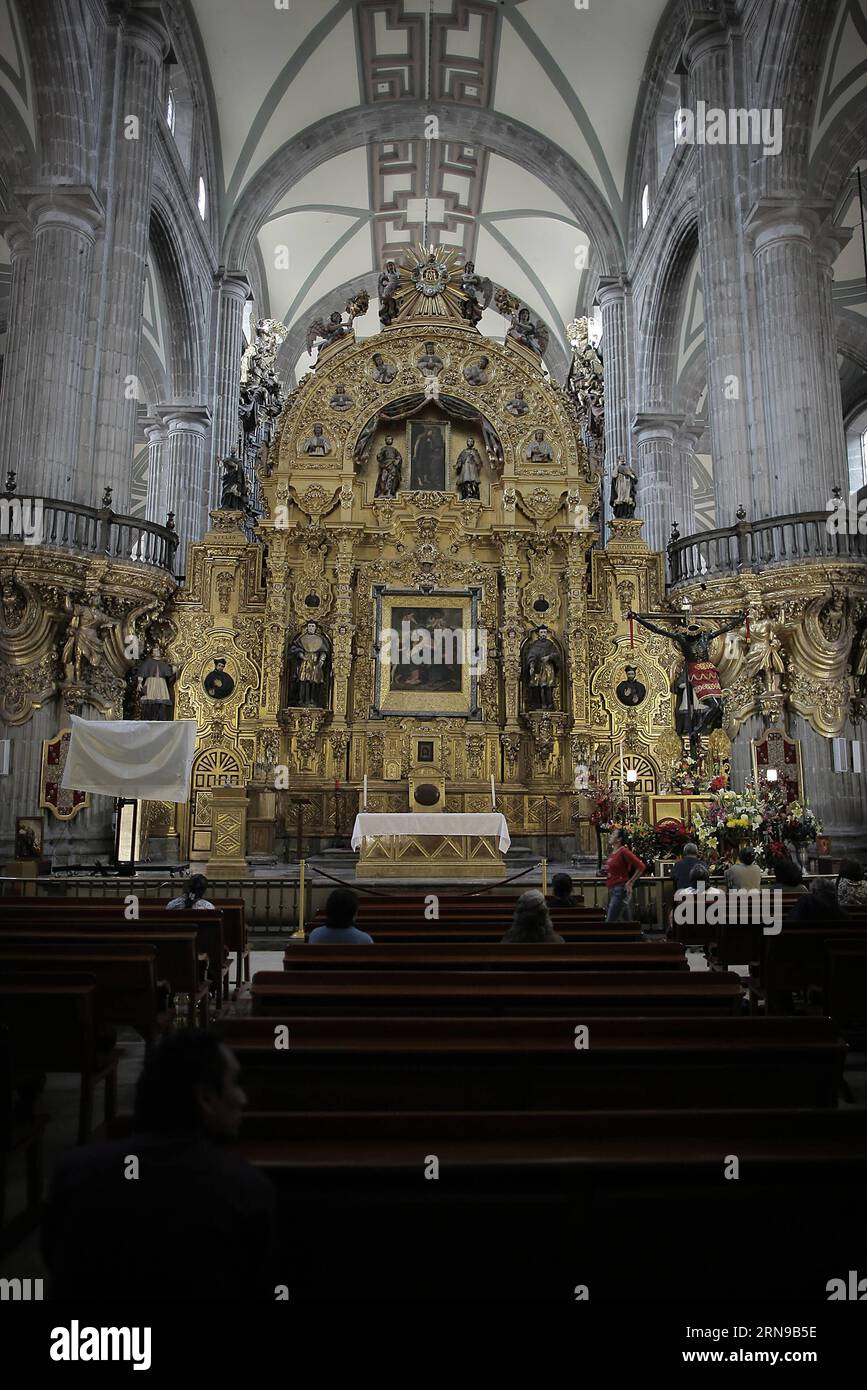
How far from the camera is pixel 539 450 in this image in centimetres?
1859

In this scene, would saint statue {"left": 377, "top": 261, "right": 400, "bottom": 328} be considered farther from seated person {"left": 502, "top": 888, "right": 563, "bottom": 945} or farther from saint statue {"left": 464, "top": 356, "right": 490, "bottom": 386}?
seated person {"left": 502, "top": 888, "right": 563, "bottom": 945}

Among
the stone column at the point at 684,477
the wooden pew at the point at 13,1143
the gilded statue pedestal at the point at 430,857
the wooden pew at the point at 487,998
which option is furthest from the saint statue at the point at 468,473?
the wooden pew at the point at 13,1143

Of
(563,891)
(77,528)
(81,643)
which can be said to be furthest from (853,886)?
(77,528)

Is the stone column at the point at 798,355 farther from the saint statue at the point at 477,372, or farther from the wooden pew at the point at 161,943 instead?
Result: the wooden pew at the point at 161,943

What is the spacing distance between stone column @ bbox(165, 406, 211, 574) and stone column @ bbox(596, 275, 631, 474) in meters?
11.0

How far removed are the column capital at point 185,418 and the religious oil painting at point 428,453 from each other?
25.7ft

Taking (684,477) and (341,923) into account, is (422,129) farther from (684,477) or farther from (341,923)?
(341,923)

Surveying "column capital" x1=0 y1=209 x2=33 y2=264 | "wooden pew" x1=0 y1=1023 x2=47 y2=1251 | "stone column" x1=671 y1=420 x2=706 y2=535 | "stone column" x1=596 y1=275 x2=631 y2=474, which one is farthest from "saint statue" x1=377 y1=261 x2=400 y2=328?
"wooden pew" x1=0 y1=1023 x2=47 y2=1251

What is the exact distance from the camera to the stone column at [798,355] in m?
16.7

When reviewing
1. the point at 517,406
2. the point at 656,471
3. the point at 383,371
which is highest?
the point at 656,471

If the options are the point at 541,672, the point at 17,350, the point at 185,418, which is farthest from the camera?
the point at 185,418

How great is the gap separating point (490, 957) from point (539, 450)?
15.0 m

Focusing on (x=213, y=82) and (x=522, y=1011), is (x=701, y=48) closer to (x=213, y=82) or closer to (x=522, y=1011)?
(x=213, y=82)

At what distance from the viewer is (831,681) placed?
1537 centimetres
